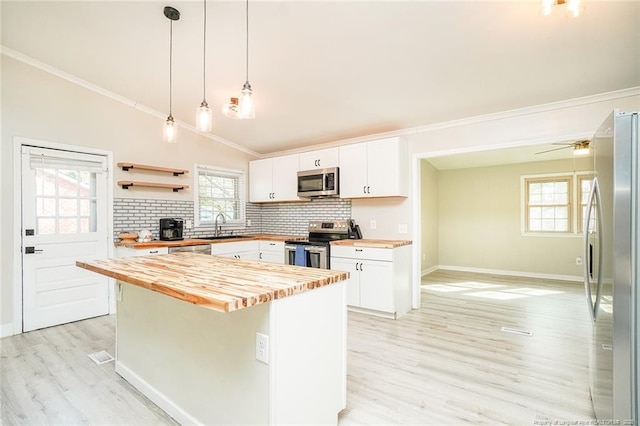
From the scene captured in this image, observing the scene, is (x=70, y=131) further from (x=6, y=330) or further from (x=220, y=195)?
(x=6, y=330)

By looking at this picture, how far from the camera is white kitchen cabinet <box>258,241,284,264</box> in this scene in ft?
15.5

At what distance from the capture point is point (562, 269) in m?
5.95

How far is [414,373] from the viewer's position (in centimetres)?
242

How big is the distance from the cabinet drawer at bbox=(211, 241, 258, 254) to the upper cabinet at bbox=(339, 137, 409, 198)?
1625mm

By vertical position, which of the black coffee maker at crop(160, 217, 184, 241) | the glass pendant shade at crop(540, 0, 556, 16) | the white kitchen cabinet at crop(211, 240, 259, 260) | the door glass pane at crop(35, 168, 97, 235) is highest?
the glass pendant shade at crop(540, 0, 556, 16)

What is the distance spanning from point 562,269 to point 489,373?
485 centimetres

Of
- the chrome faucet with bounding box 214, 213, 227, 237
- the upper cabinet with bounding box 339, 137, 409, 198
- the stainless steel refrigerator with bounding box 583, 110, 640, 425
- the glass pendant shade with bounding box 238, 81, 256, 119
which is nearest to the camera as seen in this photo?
the stainless steel refrigerator with bounding box 583, 110, 640, 425

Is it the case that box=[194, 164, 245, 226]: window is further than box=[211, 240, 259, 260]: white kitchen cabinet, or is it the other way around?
box=[194, 164, 245, 226]: window

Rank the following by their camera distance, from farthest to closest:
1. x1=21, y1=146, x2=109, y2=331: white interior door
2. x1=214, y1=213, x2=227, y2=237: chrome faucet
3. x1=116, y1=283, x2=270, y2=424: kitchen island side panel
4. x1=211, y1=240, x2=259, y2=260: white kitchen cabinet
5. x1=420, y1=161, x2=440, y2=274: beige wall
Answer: x1=420, y1=161, x2=440, y2=274: beige wall → x1=214, y1=213, x2=227, y2=237: chrome faucet → x1=211, y1=240, x2=259, y2=260: white kitchen cabinet → x1=21, y1=146, x2=109, y2=331: white interior door → x1=116, y1=283, x2=270, y2=424: kitchen island side panel

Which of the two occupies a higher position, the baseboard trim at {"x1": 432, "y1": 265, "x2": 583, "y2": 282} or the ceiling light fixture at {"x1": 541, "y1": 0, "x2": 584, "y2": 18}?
the ceiling light fixture at {"x1": 541, "y1": 0, "x2": 584, "y2": 18}

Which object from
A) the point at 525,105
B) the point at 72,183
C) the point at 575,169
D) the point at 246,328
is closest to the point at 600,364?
the point at 246,328

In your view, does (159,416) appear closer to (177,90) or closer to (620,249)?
(620,249)

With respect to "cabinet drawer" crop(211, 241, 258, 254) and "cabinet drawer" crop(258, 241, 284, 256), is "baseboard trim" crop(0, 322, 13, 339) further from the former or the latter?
"cabinet drawer" crop(258, 241, 284, 256)

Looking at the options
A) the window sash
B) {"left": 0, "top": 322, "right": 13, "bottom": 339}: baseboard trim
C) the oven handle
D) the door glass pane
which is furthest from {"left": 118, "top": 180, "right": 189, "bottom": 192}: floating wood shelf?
the window sash
